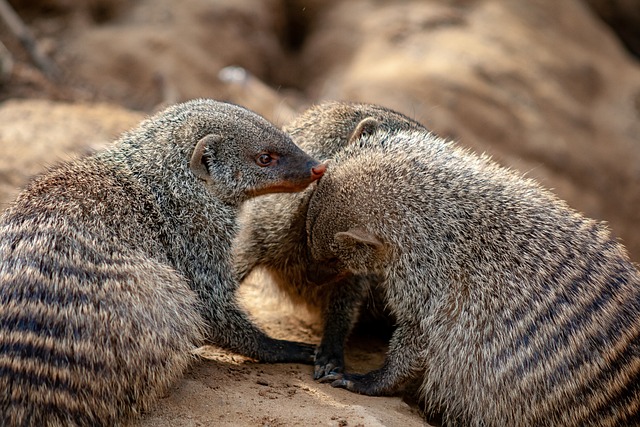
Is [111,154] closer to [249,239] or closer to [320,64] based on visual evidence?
[249,239]

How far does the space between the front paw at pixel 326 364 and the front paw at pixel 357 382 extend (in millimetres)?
35

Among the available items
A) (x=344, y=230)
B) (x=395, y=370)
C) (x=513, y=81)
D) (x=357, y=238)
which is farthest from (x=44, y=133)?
(x=513, y=81)

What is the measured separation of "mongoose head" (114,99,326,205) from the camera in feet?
10.5

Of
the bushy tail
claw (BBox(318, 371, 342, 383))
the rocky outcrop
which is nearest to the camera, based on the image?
the bushy tail

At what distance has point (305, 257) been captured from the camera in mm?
3660

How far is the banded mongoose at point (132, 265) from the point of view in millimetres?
2502

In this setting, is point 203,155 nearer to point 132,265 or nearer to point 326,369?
point 132,265

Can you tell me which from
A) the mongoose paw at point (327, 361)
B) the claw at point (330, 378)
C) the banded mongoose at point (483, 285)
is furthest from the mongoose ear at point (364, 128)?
the claw at point (330, 378)

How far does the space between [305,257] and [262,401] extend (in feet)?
2.92

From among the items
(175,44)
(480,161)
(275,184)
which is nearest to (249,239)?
(275,184)

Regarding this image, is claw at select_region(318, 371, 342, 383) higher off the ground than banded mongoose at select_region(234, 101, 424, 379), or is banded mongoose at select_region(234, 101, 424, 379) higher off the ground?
banded mongoose at select_region(234, 101, 424, 379)

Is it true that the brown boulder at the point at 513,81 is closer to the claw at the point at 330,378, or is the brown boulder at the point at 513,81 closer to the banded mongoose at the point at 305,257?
the banded mongoose at the point at 305,257

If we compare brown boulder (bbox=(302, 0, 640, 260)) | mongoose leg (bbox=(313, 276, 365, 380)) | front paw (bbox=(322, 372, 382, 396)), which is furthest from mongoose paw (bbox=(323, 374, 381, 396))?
brown boulder (bbox=(302, 0, 640, 260))

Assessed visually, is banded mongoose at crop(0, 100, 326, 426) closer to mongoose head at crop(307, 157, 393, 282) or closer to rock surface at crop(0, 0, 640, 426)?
mongoose head at crop(307, 157, 393, 282)
